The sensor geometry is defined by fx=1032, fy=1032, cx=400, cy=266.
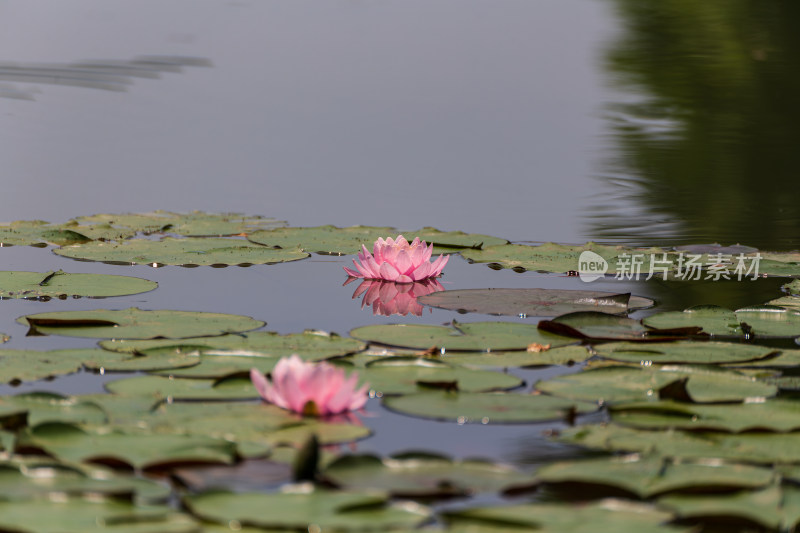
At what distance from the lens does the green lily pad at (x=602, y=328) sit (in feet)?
8.22

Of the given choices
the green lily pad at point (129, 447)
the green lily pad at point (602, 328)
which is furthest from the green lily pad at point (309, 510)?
the green lily pad at point (602, 328)

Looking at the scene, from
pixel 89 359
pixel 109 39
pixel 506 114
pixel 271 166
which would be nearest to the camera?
pixel 89 359

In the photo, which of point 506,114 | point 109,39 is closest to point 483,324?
point 506,114

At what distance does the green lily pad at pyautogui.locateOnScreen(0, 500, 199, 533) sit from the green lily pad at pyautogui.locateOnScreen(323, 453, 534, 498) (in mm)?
270

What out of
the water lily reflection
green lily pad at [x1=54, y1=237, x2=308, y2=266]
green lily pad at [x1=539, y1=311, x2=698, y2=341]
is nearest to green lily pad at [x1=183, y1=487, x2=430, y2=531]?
green lily pad at [x1=539, y1=311, x2=698, y2=341]

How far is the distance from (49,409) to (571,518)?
0.98 m

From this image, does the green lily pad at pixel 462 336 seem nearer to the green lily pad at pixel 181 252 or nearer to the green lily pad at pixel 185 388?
the green lily pad at pixel 185 388

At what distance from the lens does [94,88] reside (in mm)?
7902

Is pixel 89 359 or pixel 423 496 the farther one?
pixel 89 359

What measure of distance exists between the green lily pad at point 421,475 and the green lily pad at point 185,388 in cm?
45

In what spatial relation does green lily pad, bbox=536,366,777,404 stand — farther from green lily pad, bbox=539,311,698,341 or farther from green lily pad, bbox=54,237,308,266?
green lily pad, bbox=54,237,308,266

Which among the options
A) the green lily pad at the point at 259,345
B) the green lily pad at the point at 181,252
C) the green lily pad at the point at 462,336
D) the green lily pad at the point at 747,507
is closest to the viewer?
the green lily pad at the point at 747,507

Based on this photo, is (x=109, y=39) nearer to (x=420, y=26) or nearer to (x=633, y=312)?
(x=420, y=26)

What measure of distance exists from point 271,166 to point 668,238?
2242 millimetres
